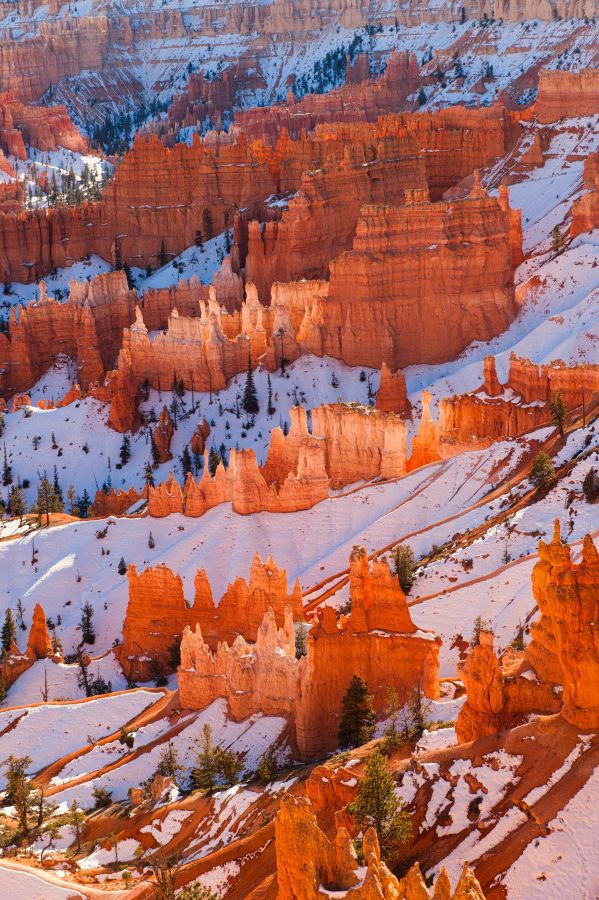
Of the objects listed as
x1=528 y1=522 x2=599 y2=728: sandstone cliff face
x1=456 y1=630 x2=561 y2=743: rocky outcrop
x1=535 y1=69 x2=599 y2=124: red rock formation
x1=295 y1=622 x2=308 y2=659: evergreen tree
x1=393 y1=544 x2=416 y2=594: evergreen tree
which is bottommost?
x1=295 y1=622 x2=308 y2=659: evergreen tree

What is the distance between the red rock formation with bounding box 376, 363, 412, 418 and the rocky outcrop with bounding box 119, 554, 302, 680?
21.0 meters

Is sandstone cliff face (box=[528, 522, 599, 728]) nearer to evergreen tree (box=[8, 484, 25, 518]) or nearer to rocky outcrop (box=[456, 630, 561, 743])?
rocky outcrop (box=[456, 630, 561, 743])

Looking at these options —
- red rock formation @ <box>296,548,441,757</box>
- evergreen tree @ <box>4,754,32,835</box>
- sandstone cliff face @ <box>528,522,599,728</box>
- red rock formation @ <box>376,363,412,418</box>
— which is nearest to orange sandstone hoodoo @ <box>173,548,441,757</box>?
red rock formation @ <box>296,548,441,757</box>

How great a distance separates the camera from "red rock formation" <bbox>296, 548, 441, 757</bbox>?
112 ft

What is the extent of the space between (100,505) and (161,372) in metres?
13.3

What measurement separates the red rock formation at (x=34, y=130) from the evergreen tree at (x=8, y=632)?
107 m

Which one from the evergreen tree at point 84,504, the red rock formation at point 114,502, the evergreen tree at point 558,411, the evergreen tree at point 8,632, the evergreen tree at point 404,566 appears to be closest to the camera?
the evergreen tree at point 404,566

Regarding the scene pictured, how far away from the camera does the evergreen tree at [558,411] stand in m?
48.3

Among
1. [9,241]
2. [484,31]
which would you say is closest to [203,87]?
[484,31]

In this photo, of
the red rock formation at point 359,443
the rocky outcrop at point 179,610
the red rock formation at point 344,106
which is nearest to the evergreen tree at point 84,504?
the red rock formation at point 359,443

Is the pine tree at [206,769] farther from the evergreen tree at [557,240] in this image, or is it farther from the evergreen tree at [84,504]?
the evergreen tree at [557,240]

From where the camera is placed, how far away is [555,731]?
2581 centimetres

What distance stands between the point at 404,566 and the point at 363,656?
20.3 feet

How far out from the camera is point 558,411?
49188 millimetres
